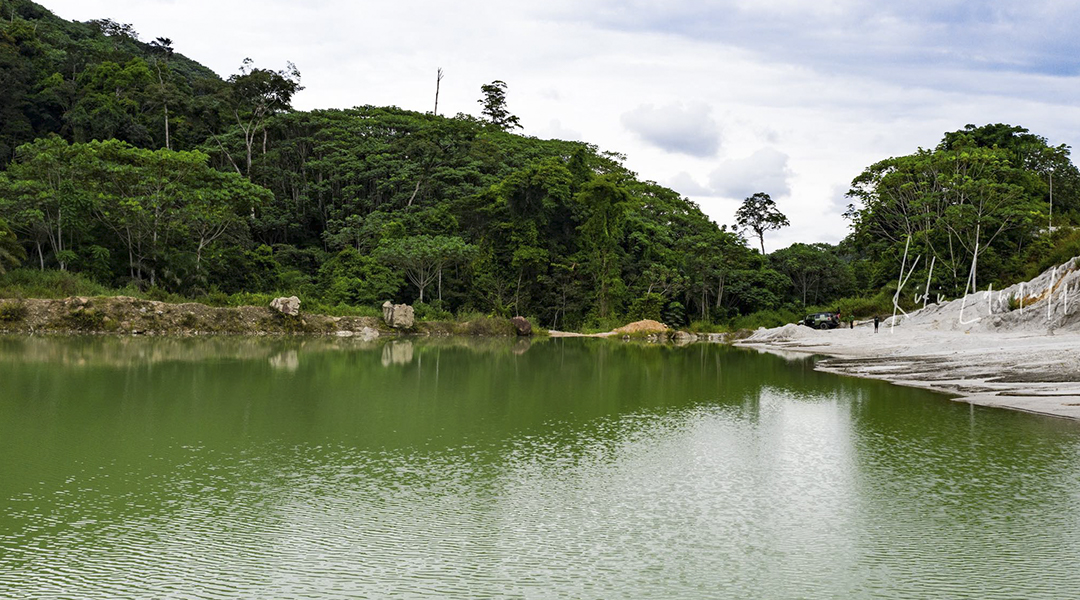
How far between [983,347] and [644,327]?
1093 inches

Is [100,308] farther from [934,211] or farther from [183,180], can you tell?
[934,211]

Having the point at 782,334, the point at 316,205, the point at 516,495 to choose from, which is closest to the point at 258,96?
the point at 316,205

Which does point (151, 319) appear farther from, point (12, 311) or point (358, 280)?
point (358, 280)

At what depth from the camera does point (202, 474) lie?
9.48 m

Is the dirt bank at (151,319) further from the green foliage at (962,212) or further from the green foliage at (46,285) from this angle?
the green foliage at (962,212)

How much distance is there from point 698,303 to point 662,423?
46203mm

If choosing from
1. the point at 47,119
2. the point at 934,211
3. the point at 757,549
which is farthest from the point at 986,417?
the point at 47,119

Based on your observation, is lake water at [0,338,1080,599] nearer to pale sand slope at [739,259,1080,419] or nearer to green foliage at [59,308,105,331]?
pale sand slope at [739,259,1080,419]

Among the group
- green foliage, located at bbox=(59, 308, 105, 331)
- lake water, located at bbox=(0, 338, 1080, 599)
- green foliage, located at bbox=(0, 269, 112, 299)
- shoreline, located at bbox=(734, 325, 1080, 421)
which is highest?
green foliage, located at bbox=(0, 269, 112, 299)

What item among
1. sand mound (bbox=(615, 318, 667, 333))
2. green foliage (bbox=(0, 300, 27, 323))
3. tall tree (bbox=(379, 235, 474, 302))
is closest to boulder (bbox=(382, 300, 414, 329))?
tall tree (bbox=(379, 235, 474, 302))

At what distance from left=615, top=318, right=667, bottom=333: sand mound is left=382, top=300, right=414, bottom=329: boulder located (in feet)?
46.9

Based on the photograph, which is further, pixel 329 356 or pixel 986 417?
pixel 329 356

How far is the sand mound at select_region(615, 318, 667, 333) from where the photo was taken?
5078 cm

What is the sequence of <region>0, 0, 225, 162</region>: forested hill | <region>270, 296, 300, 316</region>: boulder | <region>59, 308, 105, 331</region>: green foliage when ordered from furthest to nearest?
1. <region>0, 0, 225, 162</region>: forested hill
2. <region>270, 296, 300, 316</region>: boulder
3. <region>59, 308, 105, 331</region>: green foliage
